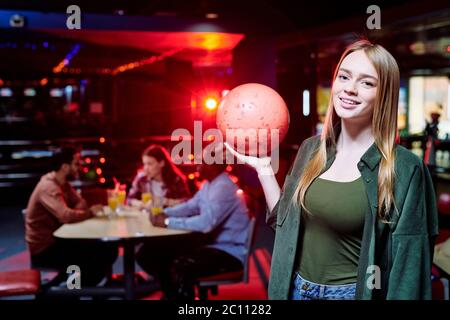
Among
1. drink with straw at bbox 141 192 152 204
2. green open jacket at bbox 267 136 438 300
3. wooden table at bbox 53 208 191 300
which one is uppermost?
green open jacket at bbox 267 136 438 300

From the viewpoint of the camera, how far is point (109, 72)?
18.1 m

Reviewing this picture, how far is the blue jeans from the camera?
154 centimetres

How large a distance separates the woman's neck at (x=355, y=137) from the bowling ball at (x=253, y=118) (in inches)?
7.7

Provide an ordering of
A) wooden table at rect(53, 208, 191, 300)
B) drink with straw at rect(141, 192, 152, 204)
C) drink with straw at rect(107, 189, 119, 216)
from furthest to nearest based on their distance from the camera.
A: drink with straw at rect(141, 192, 152, 204) → drink with straw at rect(107, 189, 119, 216) → wooden table at rect(53, 208, 191, 300)

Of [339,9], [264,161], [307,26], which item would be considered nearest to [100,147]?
[307,26]

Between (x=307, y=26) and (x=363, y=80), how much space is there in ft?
21.2

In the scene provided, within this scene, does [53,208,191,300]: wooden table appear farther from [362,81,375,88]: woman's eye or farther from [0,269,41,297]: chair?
[362,81,375,88]: woman's eye

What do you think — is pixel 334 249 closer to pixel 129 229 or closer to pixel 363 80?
pixel 363 80

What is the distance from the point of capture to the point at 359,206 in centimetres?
146

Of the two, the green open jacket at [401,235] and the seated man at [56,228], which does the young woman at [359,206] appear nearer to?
the green open jacket at [401,235]

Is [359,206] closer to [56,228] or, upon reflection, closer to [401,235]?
[401,235]

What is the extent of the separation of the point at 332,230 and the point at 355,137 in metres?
0.30

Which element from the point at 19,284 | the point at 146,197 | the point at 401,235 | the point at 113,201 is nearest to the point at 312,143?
the point at 401,235

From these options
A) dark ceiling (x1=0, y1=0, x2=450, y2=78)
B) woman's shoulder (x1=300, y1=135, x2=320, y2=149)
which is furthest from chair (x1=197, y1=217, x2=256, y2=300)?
dark ceiling (x1=0, y1=0, x2=450, y2=78)
